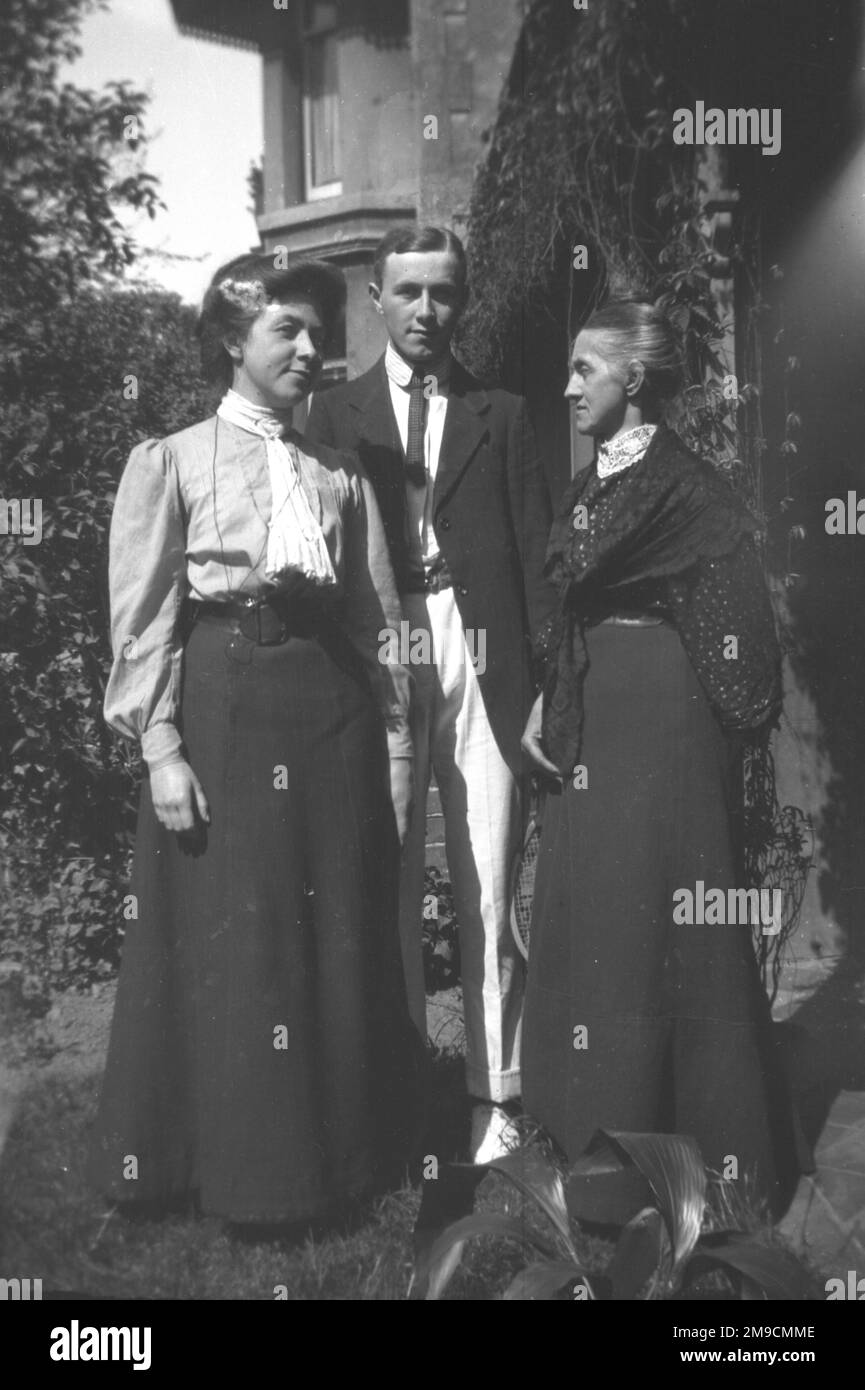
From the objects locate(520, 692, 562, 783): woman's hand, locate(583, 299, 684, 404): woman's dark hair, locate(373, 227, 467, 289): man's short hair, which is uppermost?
locate(373, 227, 467, 289): man's short hair

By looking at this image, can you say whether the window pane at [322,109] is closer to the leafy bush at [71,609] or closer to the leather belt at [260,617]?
the leafy bush at [71,609]

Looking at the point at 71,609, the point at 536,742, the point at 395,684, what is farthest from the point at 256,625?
the point at 71,609

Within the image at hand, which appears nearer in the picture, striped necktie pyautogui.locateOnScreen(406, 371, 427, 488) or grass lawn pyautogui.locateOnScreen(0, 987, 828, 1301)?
grass lawn pyautogui.locateOnScreen(0, 987, 828, 1301)

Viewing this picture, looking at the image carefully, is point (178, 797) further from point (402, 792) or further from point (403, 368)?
point (403, 368)

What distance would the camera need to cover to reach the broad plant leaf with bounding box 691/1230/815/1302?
9.91 feet

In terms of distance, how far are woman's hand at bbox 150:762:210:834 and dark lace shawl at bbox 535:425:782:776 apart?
104 centimetres

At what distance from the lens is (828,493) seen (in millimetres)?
4328

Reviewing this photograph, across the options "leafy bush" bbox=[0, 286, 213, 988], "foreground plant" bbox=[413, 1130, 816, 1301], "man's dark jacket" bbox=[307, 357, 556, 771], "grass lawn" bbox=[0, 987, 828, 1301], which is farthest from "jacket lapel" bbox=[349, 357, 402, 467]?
"foreground plant" bbox=[413, 1130, 816, 1301]

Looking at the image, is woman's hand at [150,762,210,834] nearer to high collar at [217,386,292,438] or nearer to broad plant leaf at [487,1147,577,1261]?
high collar at [217,386,292,438]

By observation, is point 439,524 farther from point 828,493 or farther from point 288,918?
point 828,493

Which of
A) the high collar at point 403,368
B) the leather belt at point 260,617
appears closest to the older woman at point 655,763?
the high collar at point 403,368

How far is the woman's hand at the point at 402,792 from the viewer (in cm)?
360

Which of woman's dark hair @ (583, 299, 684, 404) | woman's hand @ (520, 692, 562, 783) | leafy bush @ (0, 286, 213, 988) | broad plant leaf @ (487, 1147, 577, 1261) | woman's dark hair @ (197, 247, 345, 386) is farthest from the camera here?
leafy bush @ (0, 286, 213, 988)

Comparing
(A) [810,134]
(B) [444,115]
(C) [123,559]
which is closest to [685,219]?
(A) [810,134]
